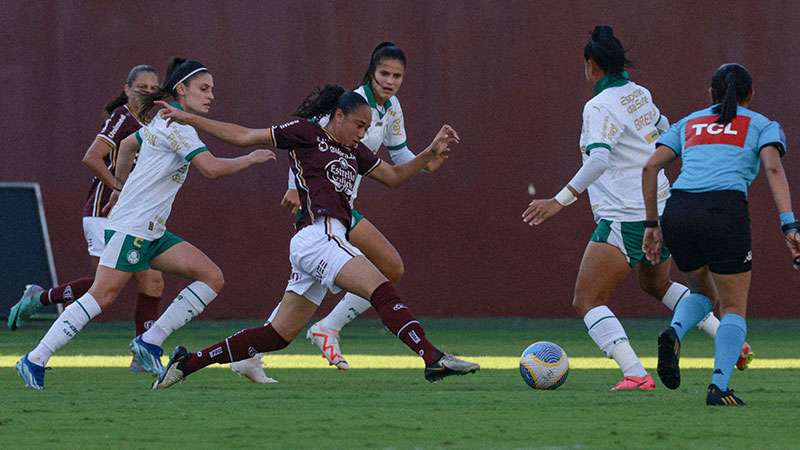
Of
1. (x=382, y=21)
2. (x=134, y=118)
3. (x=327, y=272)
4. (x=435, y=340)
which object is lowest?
(x=435, y=340)

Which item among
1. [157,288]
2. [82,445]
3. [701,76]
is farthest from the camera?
[701,76]

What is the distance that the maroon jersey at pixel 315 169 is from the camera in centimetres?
853

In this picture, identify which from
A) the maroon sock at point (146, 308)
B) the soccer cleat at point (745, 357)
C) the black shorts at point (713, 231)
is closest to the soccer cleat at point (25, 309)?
the maroon sock at point (146, 308)

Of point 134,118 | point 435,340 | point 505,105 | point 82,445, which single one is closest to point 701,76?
point 505,105

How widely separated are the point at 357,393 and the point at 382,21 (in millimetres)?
8261

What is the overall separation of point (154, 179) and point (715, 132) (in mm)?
3572

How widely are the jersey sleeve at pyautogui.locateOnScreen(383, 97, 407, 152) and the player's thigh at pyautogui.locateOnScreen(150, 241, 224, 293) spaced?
1.74 meters

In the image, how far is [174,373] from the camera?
8594 mm

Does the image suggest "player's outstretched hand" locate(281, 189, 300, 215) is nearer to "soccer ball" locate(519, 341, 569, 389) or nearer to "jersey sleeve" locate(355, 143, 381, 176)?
"jersey sleeve" locate(355, 143, 381, 176)

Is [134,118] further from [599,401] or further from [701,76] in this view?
[701,76]

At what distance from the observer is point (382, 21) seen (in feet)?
52.9

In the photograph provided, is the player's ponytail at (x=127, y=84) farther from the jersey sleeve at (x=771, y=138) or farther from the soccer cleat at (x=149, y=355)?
the jersey sleeve at (x=771, y=138)

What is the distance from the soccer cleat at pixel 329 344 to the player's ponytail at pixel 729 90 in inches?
139

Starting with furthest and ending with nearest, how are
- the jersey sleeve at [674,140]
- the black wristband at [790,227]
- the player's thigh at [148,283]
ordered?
the player's thigh at [148,283]
the jersey sleeve at [674,140]
the black wristband at [790,227]
